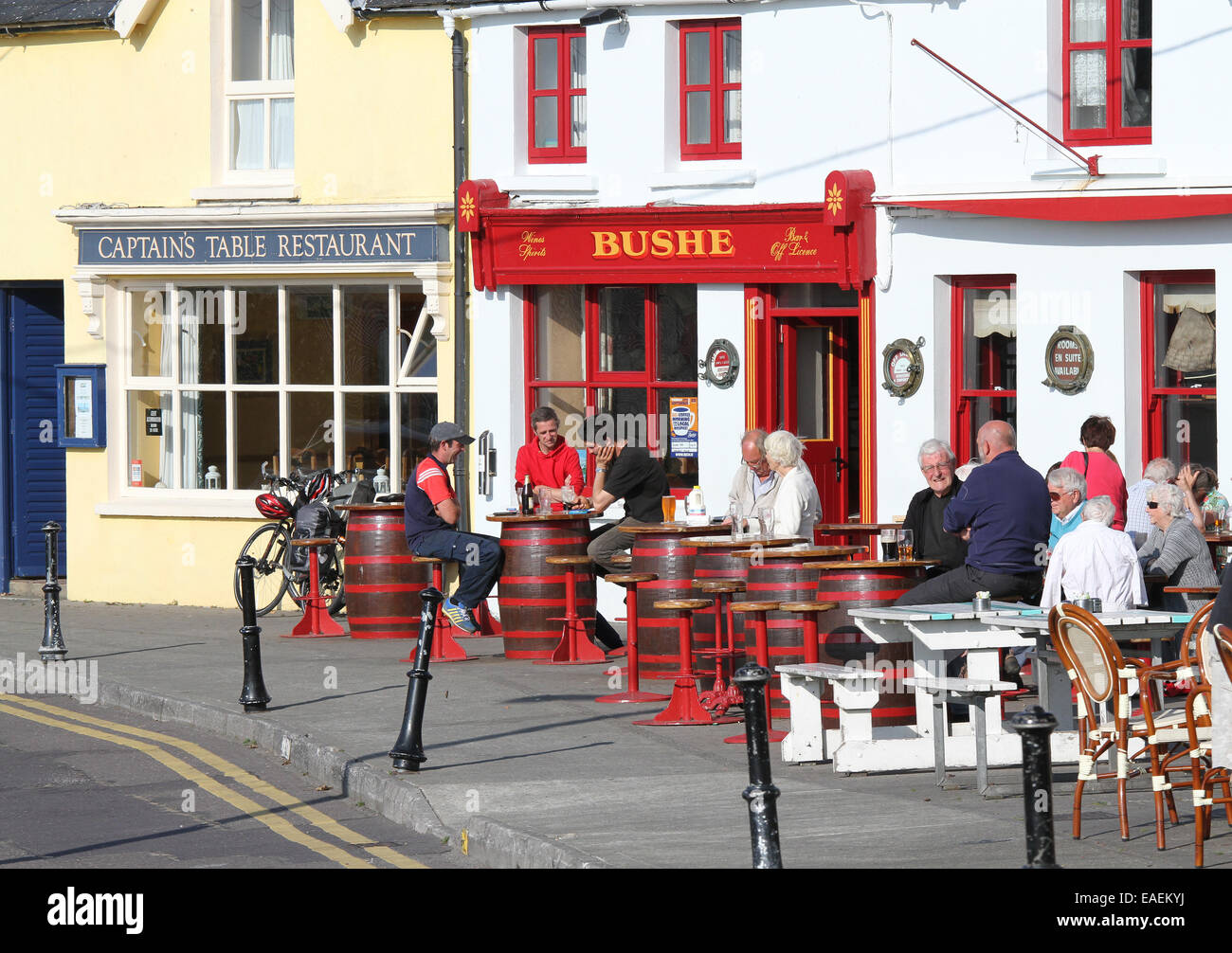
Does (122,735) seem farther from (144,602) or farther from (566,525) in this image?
(144,602)

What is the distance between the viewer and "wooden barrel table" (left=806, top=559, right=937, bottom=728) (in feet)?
35.9

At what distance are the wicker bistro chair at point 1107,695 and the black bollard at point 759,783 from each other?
1.92m

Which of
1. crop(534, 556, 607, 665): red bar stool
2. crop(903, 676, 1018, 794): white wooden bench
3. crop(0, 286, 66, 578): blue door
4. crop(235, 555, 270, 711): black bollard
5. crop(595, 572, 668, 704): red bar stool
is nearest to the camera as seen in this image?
crop(903, 676, 1018, 794): white wooden bench

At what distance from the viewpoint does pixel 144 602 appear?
19.3m

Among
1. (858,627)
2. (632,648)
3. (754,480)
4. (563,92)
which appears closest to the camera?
(858,627)

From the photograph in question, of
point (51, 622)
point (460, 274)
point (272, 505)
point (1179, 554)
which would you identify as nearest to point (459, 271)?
point (460, 274)

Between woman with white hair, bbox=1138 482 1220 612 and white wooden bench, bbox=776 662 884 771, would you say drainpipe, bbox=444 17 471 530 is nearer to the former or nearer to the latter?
woman with white hair, bbox=1138 482 1220 612

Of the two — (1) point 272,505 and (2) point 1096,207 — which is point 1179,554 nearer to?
(2) point 1096,207

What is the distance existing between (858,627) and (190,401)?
33.8ft

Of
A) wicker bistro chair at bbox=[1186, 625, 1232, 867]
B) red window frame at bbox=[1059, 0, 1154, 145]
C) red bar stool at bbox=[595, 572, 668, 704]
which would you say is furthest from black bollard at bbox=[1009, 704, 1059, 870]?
red window frame at bbox=[1059, 0, 1154, 145]

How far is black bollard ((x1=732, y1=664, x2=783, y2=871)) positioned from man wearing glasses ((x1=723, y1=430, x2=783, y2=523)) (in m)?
6.36

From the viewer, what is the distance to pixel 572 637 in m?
14.4

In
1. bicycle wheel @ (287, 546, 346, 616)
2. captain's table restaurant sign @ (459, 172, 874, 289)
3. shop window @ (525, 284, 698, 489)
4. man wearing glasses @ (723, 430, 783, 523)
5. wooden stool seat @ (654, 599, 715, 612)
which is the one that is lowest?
bicycle wheel @ (287, 546, 346, 616)
